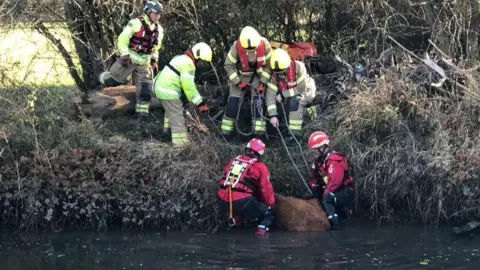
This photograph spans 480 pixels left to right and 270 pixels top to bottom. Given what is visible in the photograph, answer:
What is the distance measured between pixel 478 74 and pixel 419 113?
1.23 metres

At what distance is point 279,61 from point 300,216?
2298mm

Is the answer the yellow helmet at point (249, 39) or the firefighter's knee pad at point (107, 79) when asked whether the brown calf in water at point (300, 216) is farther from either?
the firefighter's knee pad at point (107, 79)

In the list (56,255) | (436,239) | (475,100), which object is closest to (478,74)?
(475,100)

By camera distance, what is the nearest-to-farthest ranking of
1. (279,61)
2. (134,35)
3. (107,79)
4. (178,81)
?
(279,61)
(178,81)
(134,35)
(107,79)

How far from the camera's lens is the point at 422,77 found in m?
11.2

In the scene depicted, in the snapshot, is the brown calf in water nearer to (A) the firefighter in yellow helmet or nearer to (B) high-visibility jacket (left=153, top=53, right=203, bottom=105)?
(A) the firefighter in yellow helmet

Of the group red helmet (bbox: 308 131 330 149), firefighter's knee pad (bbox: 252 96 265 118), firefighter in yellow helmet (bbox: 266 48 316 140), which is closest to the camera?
red helmet (bbox: 308 131 330 149)

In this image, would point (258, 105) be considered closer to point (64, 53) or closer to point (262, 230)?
point (262, 230)

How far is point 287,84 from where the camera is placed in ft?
35.9

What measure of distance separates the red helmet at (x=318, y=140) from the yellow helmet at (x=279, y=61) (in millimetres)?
1177

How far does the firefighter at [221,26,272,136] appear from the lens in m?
10.7

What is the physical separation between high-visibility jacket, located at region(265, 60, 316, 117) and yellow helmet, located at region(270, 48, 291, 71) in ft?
0.50

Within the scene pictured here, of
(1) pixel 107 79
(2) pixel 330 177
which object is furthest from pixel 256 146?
(1) pixel 107 79

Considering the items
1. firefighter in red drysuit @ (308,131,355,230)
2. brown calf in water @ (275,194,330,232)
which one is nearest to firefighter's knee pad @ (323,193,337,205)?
firefighter in red drysuit @ (308,131,355,230)
